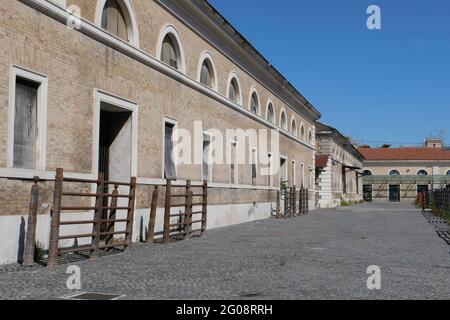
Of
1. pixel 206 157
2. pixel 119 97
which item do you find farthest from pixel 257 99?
pixel 119 97

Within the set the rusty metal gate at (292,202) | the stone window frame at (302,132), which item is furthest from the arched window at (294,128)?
the rusty metal gate at (292,202)

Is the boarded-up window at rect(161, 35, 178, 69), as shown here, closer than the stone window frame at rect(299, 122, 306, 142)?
Yes

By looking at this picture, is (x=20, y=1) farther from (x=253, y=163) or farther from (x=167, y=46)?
(x=253, y=163)

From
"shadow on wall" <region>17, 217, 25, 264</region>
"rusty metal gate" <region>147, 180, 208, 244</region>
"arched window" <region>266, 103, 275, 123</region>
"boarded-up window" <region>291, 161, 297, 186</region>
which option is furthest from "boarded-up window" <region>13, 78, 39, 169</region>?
"boarded-up window" <region>291, 161, 297, 186</region>

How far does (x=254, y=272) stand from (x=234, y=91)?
1489 centimetres

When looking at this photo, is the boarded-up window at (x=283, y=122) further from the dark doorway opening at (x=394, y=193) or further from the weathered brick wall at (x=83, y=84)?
the dark doorway opening at (x=394, y=193)

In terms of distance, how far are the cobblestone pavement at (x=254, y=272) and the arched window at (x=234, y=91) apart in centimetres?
974

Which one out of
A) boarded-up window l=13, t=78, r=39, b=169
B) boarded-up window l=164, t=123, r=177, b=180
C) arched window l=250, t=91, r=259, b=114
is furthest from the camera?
arched window l=250, t=91, r=259, b=114

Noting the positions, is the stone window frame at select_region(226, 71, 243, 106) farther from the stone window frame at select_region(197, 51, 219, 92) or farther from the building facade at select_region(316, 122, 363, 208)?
the building facade at select_region(316, 122, 363, 208)

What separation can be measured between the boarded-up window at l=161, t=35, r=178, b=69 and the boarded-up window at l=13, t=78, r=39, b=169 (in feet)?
20.1

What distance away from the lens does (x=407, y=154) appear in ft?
256

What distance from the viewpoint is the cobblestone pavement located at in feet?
22.2

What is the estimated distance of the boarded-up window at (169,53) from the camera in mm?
15695
